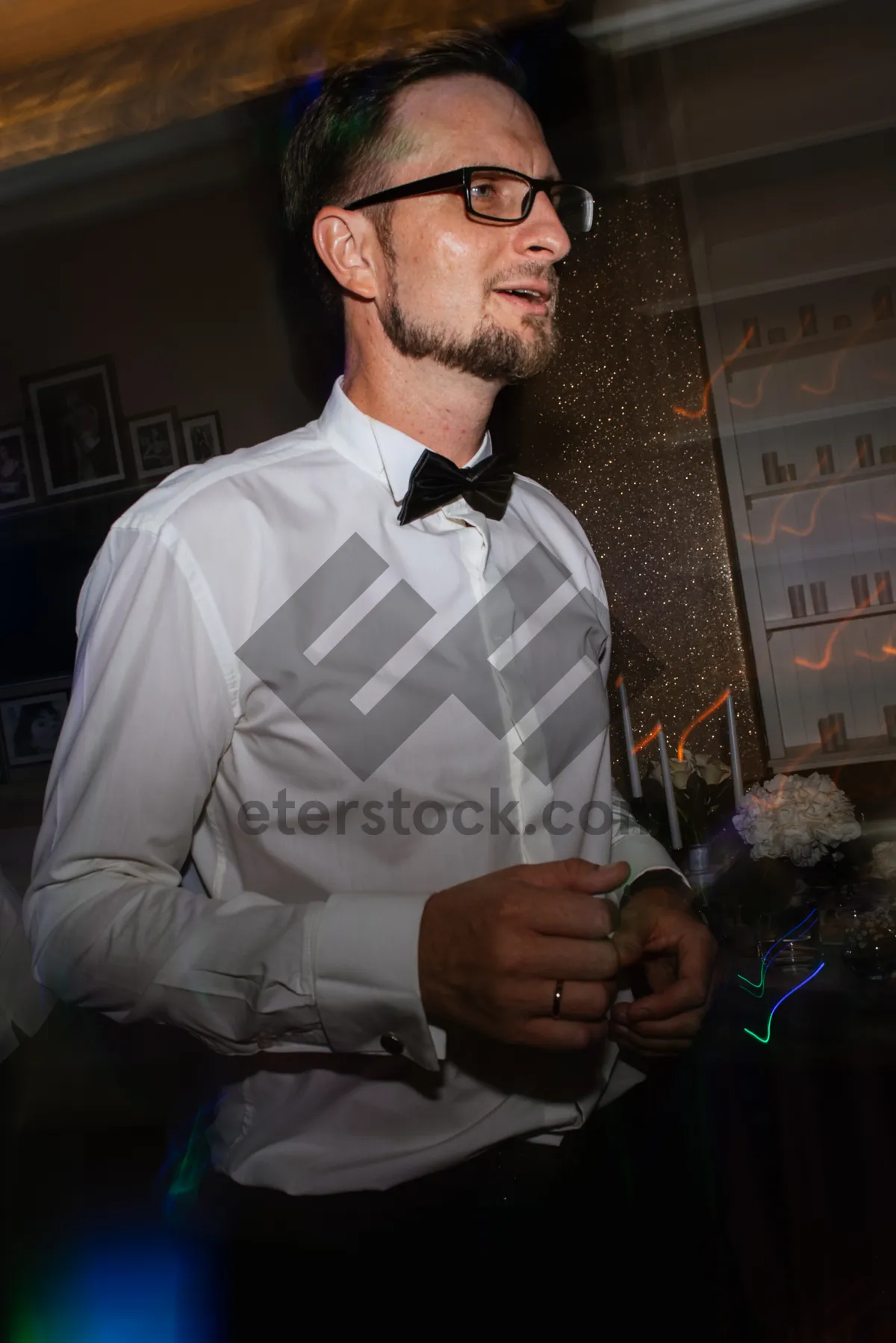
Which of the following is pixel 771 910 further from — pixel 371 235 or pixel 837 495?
pixel 837 495

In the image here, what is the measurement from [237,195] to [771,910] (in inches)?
52.1

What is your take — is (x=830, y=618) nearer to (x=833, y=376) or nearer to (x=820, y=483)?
(x=820, y=483)

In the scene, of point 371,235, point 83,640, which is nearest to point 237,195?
point 371,235

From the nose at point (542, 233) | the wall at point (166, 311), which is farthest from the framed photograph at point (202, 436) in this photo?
the nose at point (542, 233)

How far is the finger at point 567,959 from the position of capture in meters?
0.61

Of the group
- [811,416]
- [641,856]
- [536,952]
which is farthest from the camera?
[811,416]

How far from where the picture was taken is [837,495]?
6.48 ft

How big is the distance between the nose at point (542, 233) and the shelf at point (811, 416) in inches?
45.2

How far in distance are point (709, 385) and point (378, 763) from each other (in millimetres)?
1406

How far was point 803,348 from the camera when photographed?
1.97 meters

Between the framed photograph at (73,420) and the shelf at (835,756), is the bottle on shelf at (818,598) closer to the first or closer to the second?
the shelf at (835,756)

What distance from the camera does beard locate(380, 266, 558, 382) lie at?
87cm

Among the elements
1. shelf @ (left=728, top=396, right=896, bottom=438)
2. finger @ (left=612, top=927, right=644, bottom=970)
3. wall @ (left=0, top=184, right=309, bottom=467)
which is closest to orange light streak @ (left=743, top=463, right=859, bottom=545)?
shelf @ (left=728, top=396, right=896, bottom=438)

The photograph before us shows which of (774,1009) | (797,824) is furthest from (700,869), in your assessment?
(774,1009)
